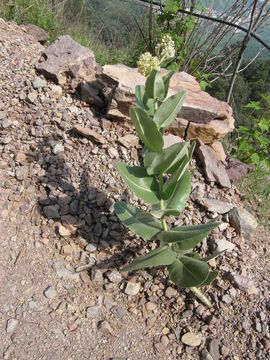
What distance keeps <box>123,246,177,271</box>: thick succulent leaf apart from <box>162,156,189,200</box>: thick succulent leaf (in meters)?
0.29

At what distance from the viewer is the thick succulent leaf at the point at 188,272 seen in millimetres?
1901

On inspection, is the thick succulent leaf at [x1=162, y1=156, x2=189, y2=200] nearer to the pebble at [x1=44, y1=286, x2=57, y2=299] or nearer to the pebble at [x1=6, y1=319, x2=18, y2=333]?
the pebble at [x1=44, y1=286, x2=57, y2=299]

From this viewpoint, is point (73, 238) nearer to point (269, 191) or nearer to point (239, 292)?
point (239, 292)

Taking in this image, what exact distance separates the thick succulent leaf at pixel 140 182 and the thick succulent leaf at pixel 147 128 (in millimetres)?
175

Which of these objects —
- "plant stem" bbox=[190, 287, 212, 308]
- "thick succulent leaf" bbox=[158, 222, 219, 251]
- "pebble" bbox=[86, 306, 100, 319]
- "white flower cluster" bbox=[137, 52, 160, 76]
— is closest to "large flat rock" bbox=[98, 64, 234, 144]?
"white flower cluster" bbox=[137, 52, 160, 76]

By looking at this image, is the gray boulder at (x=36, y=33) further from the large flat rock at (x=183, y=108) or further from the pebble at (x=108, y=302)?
the pebble at (x=108, y=302)

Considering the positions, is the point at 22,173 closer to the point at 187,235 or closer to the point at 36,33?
the point at 187,235

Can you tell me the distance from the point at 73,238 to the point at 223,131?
1.41 m

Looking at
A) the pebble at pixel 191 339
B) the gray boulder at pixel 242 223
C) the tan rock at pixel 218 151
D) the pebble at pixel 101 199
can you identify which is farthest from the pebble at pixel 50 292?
the tan rock at pixel 218 151

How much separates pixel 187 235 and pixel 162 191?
33 cm

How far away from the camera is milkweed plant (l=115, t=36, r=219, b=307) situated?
1897mm

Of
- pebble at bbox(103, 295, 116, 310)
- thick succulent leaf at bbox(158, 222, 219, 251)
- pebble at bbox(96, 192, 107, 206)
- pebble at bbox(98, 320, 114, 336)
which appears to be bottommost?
pebble at bbox(98, 320, 114, 336)

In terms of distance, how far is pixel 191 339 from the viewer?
2068 millimetres

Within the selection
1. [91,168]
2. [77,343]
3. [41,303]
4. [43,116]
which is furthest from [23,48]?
[77,343]
